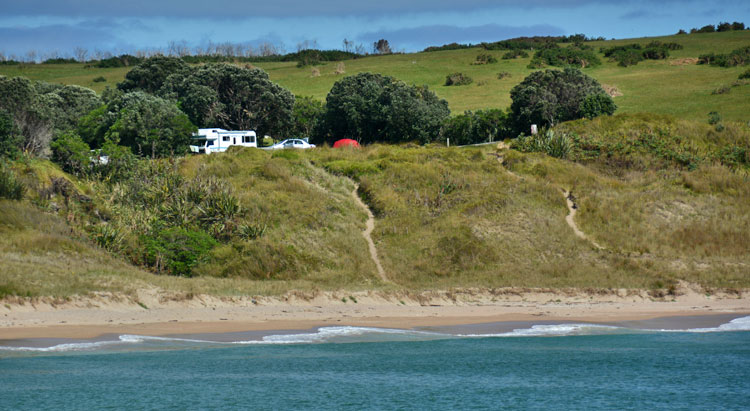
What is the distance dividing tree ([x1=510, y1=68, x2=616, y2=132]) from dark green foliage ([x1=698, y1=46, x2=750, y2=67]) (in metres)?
33.1

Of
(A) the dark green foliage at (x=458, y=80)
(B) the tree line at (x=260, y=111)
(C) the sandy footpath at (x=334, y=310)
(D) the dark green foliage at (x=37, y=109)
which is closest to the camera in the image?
(C) the sandy footpath at (x=334, y=310)

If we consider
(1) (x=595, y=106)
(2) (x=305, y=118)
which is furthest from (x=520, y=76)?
(2) (x=305, y=118)

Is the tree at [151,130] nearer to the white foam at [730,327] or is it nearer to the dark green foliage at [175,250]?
the dark green foliage at [175,250]

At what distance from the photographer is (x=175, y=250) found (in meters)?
34.2

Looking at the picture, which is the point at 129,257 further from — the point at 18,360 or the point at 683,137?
the point at 683,137

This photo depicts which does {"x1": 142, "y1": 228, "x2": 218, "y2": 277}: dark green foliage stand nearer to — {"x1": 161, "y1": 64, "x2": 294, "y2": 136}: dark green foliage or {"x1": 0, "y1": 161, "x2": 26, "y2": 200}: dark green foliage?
{"x1": 0, "y1": 161, "x2": 26, "y2": 200}: dark green foliage

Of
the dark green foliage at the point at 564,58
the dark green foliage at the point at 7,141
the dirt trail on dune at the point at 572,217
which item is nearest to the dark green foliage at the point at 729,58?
the dark green foliage at the point at 564,58

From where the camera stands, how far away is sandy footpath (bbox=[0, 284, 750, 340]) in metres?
24.3

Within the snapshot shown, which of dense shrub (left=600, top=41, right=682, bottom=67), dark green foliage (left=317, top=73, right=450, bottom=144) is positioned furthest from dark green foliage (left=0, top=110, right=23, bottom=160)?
dense shrub (left=600, top=41, right=682, bottom=67)

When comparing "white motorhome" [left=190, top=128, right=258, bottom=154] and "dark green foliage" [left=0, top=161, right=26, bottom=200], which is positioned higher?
"white motorhome" [left=190, top=128, right=258, bottom=154]

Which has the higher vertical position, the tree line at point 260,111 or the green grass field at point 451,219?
the tree line at point 260,111

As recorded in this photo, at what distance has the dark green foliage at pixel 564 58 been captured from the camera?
111 metres

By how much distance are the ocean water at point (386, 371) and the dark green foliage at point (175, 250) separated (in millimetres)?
10174

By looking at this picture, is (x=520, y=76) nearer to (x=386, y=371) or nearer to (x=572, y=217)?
(x=572, y=217)
